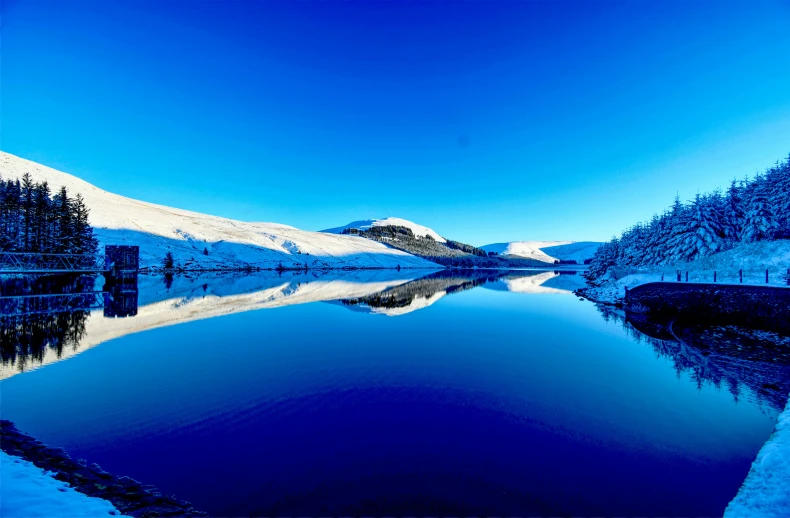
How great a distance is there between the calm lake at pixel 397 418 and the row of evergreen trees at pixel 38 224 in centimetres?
4155

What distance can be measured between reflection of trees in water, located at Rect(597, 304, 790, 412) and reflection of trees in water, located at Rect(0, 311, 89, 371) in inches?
1072

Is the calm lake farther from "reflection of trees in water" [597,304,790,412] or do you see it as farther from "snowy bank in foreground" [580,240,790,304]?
"snowy bank in foreground" [580,240,790,304]

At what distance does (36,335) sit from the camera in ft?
60.3

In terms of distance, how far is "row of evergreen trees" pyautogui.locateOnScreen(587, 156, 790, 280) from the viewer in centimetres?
4431

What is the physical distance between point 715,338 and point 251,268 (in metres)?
120

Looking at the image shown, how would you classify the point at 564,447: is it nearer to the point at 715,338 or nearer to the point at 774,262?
the point at 715,338

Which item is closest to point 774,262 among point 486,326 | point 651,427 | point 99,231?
point 486,326

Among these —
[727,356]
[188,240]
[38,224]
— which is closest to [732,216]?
[727,356]

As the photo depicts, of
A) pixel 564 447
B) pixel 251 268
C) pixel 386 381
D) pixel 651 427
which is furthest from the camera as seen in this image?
pixel 251 268

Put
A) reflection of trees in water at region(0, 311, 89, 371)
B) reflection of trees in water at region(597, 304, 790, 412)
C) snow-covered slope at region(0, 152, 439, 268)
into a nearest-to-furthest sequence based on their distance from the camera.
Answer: reflection of trees in water at region(597, 304, 790, 412), reflection of trees in water at region(0, 311, 89, 371), snow-covered slope at region(0, 152, 439, 268)

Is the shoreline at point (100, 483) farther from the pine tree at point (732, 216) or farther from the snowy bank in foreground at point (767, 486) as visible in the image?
the pine tree at point (732, 216)

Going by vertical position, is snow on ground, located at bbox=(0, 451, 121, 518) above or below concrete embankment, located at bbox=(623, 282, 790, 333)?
below

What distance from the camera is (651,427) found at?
9.79 metres

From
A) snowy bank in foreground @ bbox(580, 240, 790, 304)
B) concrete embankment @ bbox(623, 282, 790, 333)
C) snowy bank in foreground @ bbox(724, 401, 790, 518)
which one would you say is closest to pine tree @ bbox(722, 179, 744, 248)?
snowy bank in foreground @ bbox(580, 240, 790, 304)
